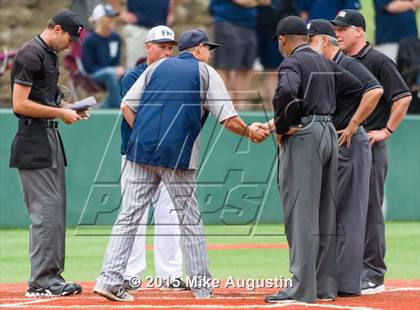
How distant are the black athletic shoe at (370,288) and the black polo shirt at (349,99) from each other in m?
1.40

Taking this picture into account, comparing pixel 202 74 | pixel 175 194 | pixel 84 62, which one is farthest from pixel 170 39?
pixel 84 62

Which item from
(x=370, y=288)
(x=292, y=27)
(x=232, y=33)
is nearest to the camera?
(x=292, y=27)

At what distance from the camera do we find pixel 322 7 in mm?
16234

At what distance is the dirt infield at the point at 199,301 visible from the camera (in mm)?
8500

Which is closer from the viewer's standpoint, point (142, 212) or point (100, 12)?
point (142, 212)

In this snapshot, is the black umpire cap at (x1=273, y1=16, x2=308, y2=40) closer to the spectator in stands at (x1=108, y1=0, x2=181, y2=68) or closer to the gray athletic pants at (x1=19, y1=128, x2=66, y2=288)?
the gray athletic pants at (x1=19, y1=128, x2=66, y2=288)

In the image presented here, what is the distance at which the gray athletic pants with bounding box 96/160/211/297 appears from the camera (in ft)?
29.6

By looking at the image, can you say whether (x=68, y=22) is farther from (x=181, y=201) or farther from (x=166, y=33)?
(x=181, y=201)

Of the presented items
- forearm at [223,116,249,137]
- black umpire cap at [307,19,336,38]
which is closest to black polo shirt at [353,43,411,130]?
black umpire cap at [307,19,336,38]

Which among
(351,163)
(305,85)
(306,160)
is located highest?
(305,85)

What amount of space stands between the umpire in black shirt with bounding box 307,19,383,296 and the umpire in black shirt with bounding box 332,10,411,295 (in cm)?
39

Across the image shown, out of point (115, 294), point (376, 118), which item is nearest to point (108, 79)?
point (376, 118)

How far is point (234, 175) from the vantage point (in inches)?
657

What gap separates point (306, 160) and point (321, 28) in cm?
128
